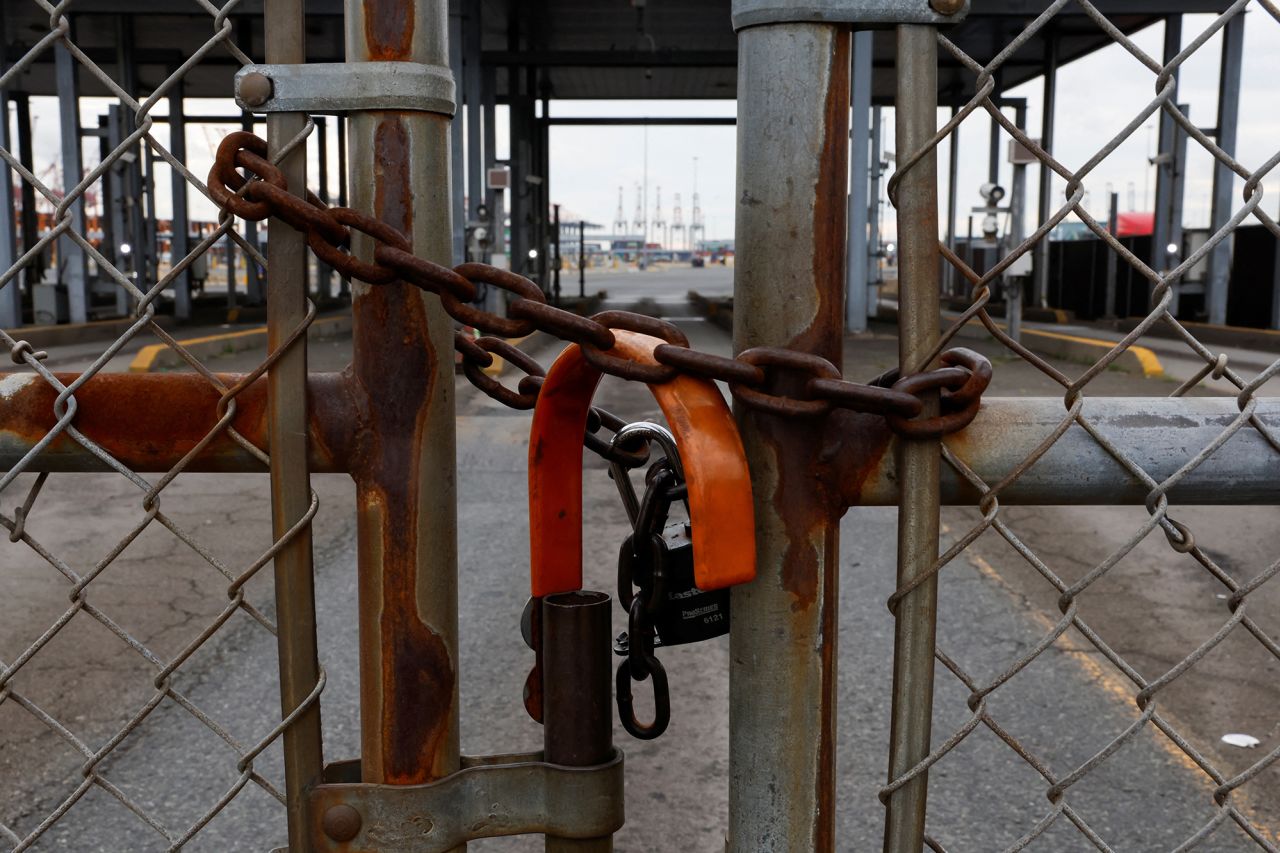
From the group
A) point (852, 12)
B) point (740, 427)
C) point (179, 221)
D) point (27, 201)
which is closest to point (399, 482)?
point (740, 427)

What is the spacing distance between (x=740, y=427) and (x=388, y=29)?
53 cm

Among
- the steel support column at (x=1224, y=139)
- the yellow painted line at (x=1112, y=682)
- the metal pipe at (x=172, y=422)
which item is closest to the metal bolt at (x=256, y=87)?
the metal pipe at (x=172, y=422)

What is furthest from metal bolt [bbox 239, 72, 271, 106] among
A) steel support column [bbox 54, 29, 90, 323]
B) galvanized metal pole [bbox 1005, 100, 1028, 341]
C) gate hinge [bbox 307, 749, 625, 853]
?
steel support column [bbox 54, 29, 90, 323]

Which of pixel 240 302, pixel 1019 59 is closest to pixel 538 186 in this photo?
pixel 240 302

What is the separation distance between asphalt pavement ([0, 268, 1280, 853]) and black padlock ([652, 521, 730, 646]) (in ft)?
0.48

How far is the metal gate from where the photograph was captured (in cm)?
115

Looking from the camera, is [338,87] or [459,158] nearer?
[338,87]

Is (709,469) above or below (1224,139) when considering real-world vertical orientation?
below

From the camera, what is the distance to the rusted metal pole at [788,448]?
1146 millimetres

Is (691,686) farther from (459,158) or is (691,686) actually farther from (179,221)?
(179,221)

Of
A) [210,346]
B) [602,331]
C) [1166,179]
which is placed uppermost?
[1166,179]

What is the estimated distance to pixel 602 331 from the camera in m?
1.10

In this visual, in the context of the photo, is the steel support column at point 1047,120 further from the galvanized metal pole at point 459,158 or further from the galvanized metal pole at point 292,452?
the galvanized metal pole at point 292,452

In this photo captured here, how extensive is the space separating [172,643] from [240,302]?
2729cm
